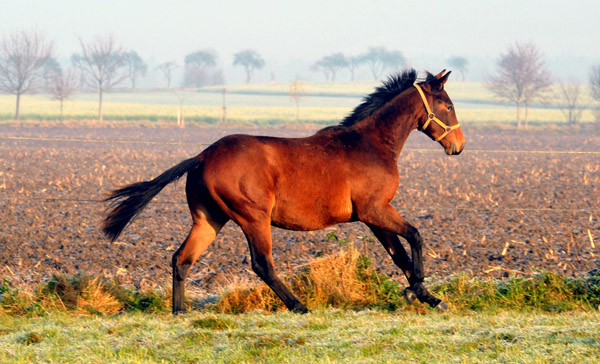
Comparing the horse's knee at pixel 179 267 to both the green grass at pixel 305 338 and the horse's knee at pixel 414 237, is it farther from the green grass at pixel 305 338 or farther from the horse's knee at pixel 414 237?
the horse's knee at pixel 414 237

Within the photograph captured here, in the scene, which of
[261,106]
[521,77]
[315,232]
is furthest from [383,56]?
[315,232]

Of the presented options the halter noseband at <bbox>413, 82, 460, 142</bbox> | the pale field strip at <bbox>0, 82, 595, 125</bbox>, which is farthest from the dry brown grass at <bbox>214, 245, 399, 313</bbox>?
the pale field strip at <bbox>0, 82, 595, 125</bbox>

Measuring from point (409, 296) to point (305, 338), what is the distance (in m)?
1.96

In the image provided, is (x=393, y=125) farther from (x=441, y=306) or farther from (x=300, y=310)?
(x=300, y=310)

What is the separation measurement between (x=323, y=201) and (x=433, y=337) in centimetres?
216

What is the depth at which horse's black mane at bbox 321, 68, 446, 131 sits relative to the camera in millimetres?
8133

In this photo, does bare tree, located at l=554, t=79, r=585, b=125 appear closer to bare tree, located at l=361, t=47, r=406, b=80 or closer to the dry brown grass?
the dry brown grass

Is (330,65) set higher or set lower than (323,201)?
higher

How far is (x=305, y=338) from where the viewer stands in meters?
5.79

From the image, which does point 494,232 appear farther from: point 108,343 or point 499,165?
point 499,165

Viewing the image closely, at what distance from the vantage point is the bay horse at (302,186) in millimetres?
7164

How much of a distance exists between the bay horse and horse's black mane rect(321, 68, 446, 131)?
15 millimetres

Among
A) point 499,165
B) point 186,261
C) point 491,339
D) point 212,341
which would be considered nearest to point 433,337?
point 491,339

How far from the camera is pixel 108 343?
5.72 metres
